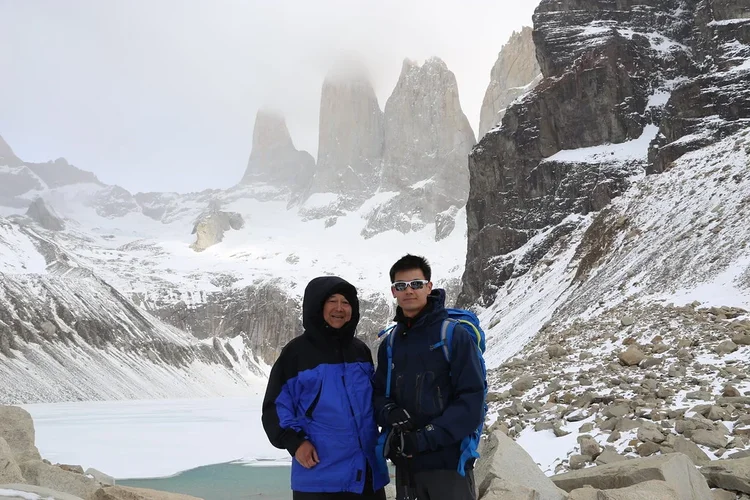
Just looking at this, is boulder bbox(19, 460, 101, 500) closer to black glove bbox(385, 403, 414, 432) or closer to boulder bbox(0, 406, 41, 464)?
boulder bbox(0, 406, 41, 464)

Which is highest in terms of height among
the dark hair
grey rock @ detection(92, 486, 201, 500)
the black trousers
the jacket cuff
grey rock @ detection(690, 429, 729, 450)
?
the dark hair

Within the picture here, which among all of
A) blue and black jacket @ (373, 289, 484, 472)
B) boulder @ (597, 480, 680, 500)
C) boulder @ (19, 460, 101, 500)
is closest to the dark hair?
blue and black jacket @ (373, 289, 484, 472)

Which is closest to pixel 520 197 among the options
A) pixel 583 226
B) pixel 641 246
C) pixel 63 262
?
pixel 583 226

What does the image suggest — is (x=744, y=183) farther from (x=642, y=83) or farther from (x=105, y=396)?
(x=105, y=396)

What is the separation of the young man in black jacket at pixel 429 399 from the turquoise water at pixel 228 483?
1214cm

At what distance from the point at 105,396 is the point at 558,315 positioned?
248 ft

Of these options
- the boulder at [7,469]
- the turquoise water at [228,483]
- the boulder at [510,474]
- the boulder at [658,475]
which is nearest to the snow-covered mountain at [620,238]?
the boulder at [658,475]

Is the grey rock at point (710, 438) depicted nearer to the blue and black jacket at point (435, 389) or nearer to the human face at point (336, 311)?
the blue and black jacket at point (435, 389)

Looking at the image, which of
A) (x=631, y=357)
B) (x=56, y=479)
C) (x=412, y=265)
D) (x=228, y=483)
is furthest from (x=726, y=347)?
(x=228, y=483)

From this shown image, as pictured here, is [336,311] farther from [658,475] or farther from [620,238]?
[620,238]

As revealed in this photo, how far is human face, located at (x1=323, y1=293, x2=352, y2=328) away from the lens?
5078 millimetres

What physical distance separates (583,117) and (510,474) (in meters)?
72.9

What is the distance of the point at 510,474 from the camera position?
7.07 meters

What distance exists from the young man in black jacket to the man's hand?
1.94ft
